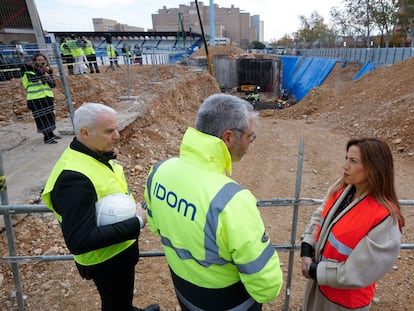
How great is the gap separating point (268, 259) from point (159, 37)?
62.3 m

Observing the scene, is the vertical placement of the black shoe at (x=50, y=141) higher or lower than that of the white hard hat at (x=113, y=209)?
lower

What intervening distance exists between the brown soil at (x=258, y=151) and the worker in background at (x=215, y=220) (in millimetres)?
1869

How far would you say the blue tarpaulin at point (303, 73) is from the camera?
935 inches

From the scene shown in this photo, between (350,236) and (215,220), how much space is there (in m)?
0.90

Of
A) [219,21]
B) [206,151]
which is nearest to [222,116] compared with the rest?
[206,151]

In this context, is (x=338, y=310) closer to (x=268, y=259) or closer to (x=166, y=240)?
(x=268, y=259)

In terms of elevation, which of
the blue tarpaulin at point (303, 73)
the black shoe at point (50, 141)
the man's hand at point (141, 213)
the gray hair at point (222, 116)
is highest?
the gray hair at point (222, 116)

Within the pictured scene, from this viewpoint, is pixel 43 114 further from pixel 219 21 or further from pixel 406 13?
pixel 219 21

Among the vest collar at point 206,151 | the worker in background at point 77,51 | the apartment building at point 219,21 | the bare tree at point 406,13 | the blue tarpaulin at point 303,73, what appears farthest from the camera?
the apartment building at point 219,21

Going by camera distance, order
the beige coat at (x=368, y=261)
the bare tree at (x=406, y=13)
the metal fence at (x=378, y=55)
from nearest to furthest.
A: the beige coat at (x=368, y=261), the metal fence at (x=378, y=55), the bare tree at (x=406, y=13)

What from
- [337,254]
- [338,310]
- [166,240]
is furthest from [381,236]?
[166,240]

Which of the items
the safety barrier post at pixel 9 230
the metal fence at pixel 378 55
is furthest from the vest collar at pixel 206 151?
the metal fence at pixel 378 55

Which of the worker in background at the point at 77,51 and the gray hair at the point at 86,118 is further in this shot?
the worker in background at the point at 77,51

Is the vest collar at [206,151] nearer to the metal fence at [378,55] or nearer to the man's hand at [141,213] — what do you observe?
the man's hand at [141,213]
